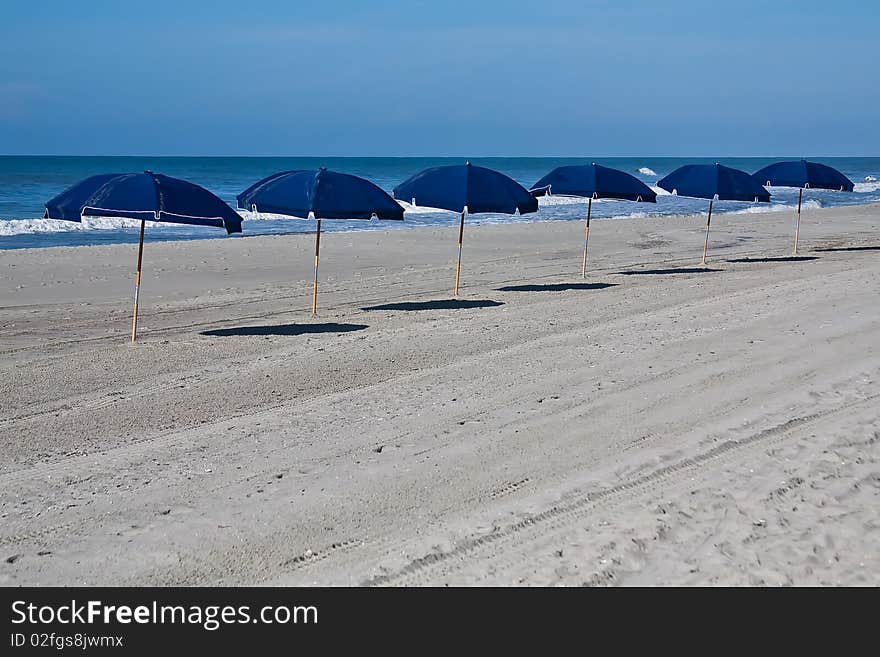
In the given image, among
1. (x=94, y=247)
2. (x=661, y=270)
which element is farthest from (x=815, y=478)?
(x=94, y=247)

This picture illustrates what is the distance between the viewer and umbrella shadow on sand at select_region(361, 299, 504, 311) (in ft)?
45.6

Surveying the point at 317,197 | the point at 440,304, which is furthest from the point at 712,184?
the point at 317,197

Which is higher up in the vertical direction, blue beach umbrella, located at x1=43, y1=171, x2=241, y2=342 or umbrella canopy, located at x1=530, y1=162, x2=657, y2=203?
umbrella canopy, located at x1=530, y1=162, x2=657, y2=203

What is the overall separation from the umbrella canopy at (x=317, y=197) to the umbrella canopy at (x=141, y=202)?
81 cm

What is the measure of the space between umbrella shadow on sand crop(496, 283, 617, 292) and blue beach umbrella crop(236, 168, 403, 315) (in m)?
4.37

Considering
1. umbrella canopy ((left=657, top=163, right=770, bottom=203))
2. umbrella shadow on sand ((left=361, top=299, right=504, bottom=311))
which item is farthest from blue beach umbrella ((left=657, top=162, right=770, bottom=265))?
umbrella shadow on sand ((left=361, top=299, right=504, bottom=311))

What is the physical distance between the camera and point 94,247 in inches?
859

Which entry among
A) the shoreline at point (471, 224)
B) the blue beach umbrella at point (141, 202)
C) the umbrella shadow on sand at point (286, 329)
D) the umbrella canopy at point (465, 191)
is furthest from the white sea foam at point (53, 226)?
the blue beach umbrella at point (141, 202)

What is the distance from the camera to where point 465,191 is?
12859 mm

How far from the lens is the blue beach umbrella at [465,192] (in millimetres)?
12844

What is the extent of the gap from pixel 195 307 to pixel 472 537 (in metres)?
9.41

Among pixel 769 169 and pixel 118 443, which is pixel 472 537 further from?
pixel 769 169

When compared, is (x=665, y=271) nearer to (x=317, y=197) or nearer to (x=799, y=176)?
(x=799, y=176)

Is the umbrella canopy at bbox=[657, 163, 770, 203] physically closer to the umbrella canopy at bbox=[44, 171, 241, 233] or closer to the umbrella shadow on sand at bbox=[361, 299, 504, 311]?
the umbrella shadow on sand at bbox=[361, 299, 504, 311]
